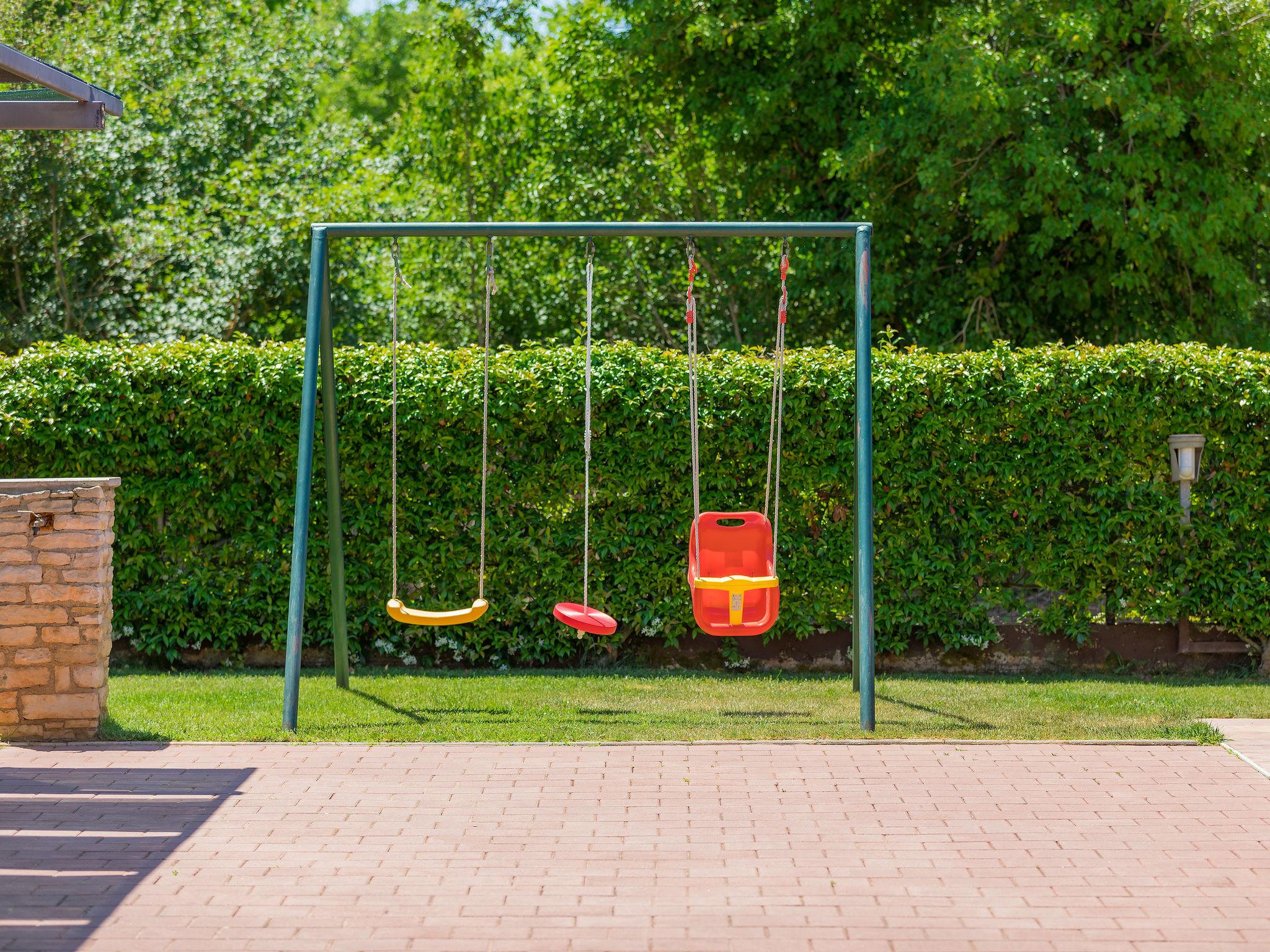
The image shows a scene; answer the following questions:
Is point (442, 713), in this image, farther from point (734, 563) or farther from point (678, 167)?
point (678, 167)

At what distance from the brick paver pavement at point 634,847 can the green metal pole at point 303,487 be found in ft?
1.50

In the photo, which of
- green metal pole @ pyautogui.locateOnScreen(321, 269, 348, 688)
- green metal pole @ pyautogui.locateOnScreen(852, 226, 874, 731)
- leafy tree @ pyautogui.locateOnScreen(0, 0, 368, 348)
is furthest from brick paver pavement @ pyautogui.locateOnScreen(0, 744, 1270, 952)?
leafy tree @ pyautogui.locateOnScreen(0, 0, 368, 348)

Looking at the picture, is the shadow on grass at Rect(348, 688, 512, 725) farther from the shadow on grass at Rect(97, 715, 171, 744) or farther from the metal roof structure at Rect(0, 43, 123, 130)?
the metal roof structure at Rect(0, 43, 123, 130)

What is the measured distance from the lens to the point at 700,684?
8.85 meters

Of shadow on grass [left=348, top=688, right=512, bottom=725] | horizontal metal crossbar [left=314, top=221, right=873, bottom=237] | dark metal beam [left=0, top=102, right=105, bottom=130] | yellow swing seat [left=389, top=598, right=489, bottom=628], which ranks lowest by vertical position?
shadow on grass [left=348, top=688, right=512, bottom=725]

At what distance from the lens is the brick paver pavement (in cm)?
431

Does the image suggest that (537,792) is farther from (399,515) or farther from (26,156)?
(26,156)

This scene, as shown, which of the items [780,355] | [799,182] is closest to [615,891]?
[780,355]

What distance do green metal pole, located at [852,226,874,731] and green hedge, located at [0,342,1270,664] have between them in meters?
1.70

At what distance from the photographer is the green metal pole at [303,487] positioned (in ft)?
23.8

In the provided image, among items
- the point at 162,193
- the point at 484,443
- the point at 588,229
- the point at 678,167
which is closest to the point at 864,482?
the point at 588,229

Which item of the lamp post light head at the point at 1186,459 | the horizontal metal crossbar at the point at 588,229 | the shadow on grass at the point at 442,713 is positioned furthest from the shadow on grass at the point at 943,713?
the horizontal metal crossbar at the point at 588,229

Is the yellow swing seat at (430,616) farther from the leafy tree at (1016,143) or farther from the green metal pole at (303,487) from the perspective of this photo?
the leafy tree at (1016,143)

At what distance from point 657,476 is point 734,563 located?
49.0 inches
